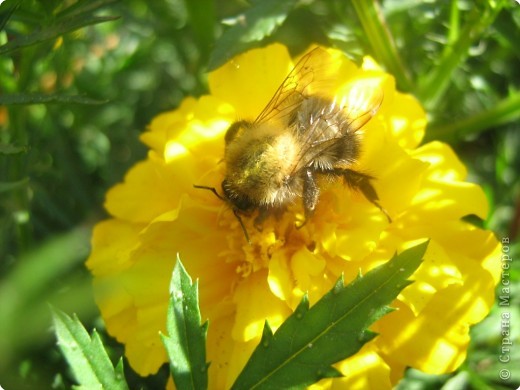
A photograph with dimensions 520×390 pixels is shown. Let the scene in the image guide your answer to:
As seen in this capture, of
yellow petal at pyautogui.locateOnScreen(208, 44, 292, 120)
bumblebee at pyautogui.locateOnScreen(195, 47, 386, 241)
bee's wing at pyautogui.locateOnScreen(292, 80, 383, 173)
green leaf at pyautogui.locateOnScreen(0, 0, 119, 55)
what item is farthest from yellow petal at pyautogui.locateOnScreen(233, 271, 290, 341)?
green leaf at pyautogui.locateOnScreen(0, 0, 119, 55)

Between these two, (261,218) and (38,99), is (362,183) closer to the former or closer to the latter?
(261,218)

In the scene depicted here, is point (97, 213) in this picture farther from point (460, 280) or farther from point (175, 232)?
point (460, 280)

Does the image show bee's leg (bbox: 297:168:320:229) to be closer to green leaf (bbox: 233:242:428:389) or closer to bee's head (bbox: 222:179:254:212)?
bee's head (bbox: 222:179:254:212)

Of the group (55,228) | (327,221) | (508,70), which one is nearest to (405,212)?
(327,221)

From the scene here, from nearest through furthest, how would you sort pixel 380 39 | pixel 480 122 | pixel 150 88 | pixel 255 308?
pixel 255 308, pixel 380 39, pixel 480 122, pixel 150 88

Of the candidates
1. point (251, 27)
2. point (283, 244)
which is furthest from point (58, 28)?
point (283, 244)

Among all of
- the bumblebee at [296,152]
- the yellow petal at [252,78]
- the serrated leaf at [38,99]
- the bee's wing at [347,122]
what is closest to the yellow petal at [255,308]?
the bumblebee at [296,152]
